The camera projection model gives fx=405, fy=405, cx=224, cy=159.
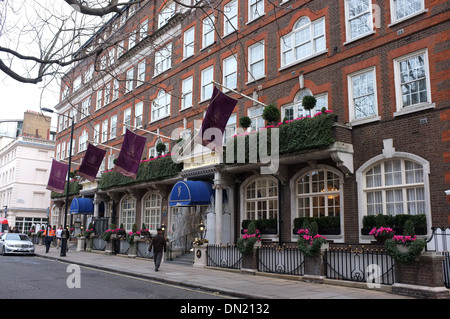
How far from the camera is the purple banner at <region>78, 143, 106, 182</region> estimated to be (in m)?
26.4

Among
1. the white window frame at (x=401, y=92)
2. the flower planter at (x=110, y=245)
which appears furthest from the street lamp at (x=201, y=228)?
the white window frame at (x=401, y=92)

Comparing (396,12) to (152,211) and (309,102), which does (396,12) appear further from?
(152,211)

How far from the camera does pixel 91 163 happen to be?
2655 centimetres

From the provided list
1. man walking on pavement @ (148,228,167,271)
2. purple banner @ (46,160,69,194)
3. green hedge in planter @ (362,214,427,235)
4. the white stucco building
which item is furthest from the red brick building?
the white stucco building

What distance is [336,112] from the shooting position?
16.6 m

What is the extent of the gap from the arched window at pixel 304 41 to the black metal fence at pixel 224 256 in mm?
9014

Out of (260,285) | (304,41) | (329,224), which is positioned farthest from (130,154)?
(260,285)

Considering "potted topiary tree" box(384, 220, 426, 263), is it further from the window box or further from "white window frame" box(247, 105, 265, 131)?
"white window frame" box(247, 105, 265, 131)

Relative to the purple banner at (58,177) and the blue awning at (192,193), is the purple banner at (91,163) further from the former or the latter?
the blue awning at (192,193)

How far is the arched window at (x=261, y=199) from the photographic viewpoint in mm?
19000

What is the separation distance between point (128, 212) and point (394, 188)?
21.6m

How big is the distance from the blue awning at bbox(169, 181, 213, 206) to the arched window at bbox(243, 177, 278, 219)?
1997 millimetres
